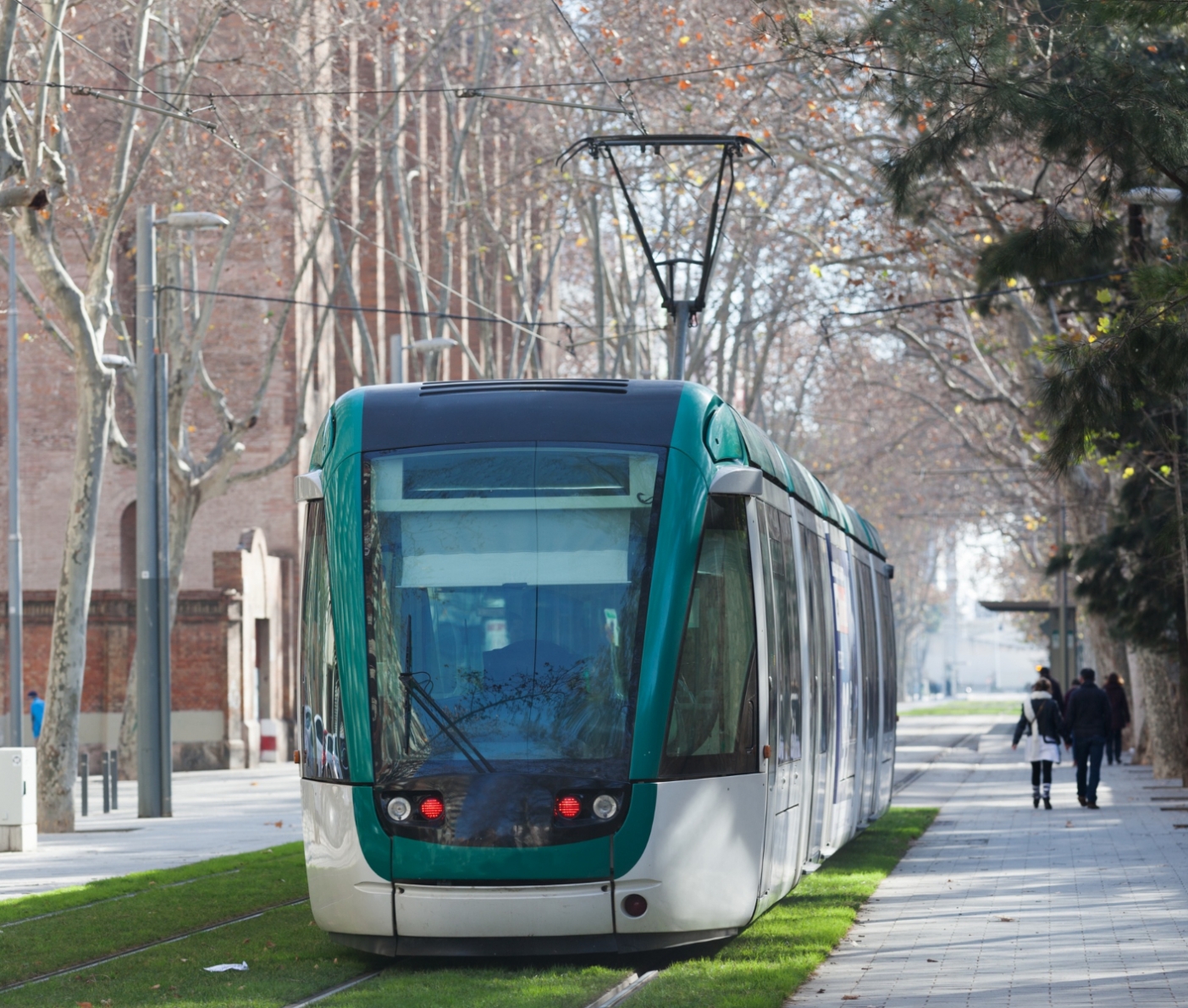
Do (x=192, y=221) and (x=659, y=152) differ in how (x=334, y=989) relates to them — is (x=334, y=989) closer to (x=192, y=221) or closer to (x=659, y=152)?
(x=659, y=152)

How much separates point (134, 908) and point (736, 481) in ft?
18.5

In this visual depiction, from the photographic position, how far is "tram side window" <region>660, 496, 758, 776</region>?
9609mm

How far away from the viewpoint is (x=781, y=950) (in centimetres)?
1057

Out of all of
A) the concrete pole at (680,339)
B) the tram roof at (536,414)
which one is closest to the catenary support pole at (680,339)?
the concrete pole at (680,339)

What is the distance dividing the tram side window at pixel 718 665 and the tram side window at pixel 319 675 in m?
1.65

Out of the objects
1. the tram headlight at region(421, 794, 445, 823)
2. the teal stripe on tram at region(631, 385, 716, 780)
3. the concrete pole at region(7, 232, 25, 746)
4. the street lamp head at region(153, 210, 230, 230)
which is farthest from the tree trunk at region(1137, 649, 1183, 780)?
the tram headlight at region(421, 794, 445, 823)

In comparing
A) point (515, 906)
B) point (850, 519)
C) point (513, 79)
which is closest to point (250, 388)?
point (513, 79)

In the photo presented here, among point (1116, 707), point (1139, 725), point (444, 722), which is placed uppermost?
point (444, 722)

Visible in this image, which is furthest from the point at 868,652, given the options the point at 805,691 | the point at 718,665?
the point at 718,665

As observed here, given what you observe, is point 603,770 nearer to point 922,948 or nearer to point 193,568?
point 922,948

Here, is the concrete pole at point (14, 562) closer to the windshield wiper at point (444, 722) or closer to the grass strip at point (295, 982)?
the grass strip at point (295, 982)

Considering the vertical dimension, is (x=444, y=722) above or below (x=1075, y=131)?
below

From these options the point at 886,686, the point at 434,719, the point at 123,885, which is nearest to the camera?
the point at 434,719

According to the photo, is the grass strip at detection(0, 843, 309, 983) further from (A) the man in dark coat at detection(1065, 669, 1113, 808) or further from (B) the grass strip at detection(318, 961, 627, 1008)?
(A) the man in dark coat at detection(1065, 669, 1113, 808)
